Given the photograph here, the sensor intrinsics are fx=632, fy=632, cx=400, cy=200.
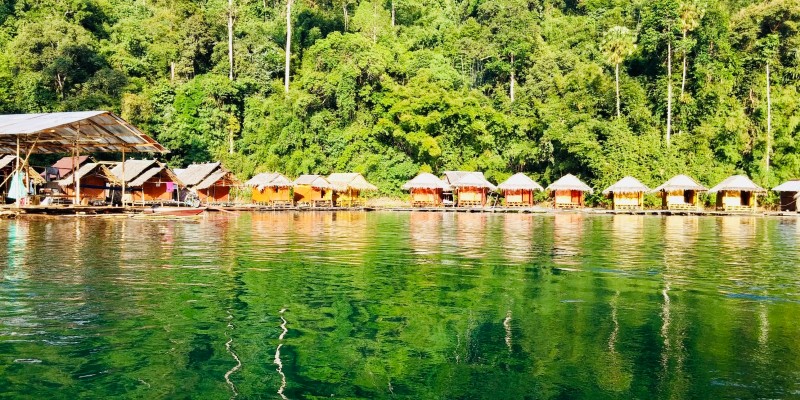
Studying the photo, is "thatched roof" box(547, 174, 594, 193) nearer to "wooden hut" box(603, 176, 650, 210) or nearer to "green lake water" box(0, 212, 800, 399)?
"wooden hut" box(603, 176, 650, 210)

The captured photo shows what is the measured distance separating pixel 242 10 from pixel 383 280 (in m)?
54.5

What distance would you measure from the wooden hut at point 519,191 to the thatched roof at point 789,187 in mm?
15184

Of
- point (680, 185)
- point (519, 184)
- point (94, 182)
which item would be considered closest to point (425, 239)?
point (519, 184)

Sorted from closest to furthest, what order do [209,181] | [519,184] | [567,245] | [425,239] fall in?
[567,245] < [425,239] < [209,181] < [519,184]

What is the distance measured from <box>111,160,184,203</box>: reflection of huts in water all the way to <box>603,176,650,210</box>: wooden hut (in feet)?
95.1

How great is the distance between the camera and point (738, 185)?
40.9 metres

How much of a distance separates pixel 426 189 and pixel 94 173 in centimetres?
2215

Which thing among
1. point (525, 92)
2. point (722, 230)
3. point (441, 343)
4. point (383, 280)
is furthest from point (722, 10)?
point (441, 343)

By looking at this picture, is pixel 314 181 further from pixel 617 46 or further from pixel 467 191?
pixel 617 46

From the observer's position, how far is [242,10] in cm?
6022

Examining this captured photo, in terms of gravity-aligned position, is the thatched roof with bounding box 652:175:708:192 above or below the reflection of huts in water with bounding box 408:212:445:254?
above

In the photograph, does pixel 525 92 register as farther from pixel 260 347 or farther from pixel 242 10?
pixel 260 347

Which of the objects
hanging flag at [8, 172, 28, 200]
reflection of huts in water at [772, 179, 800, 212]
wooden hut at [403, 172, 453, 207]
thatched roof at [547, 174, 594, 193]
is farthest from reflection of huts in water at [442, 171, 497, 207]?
hanging flag at [8, 172, 28, 200]

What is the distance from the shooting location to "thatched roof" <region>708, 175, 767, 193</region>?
40562 mm
